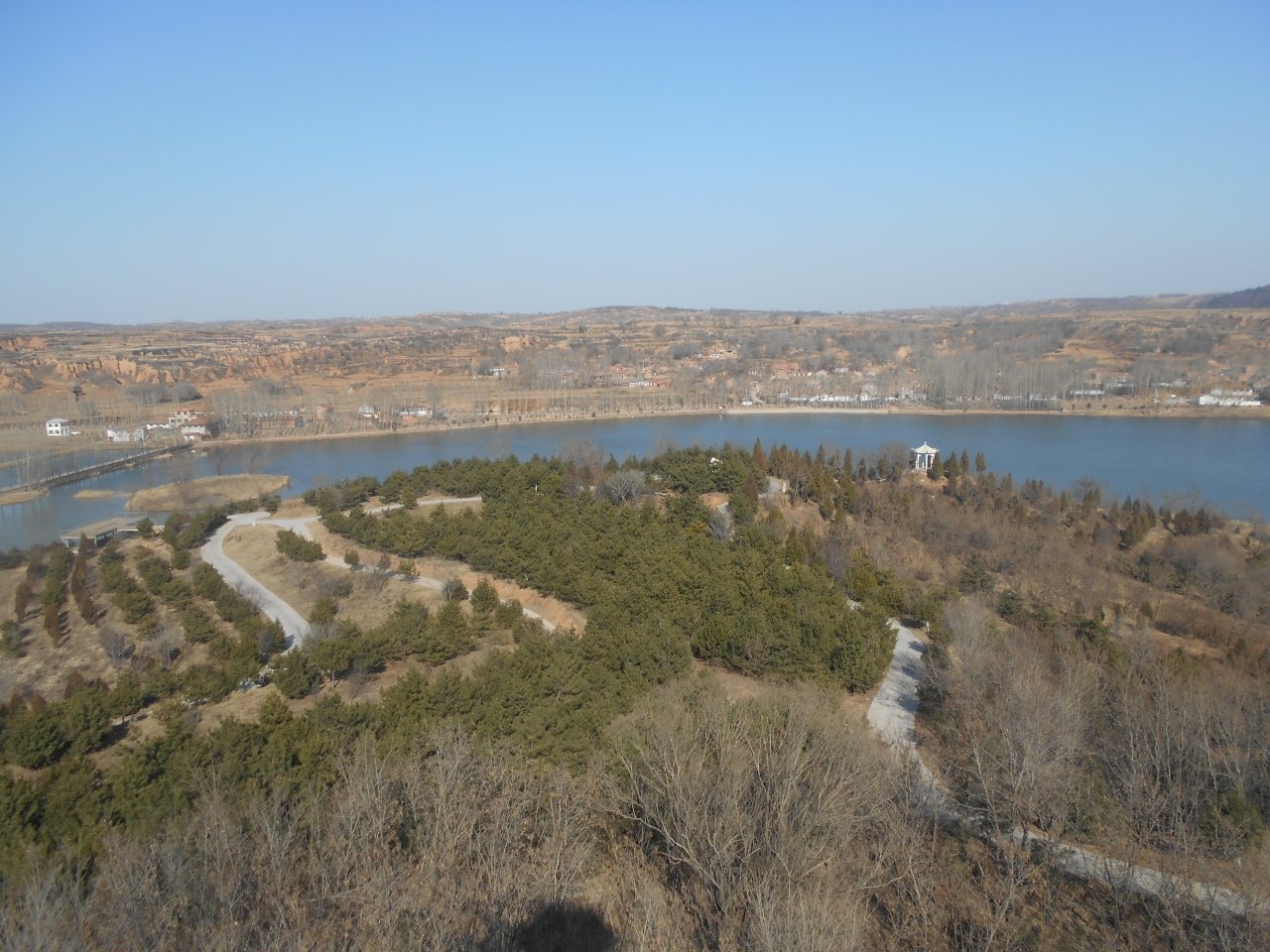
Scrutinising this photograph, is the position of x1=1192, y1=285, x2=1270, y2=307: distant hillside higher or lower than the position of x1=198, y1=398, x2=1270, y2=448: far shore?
higher

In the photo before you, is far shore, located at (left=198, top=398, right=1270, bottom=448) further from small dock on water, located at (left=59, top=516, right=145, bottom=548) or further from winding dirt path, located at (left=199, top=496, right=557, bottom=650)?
winding dirt path, located at (left=199, top=496, right=557, bottom=650)

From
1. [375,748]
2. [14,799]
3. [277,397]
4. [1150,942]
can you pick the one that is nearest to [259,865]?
[375,748]

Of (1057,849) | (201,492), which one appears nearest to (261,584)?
(1057,849)

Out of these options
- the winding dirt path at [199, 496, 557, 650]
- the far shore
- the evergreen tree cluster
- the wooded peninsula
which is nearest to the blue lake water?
the far shore

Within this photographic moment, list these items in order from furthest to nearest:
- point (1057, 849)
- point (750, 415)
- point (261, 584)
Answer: point (750, 415), point (261, 584), point (1057, 849)

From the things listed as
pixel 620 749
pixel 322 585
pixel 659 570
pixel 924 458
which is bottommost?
pixel 924 458

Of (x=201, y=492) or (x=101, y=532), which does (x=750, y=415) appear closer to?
(x=201, y=492)
